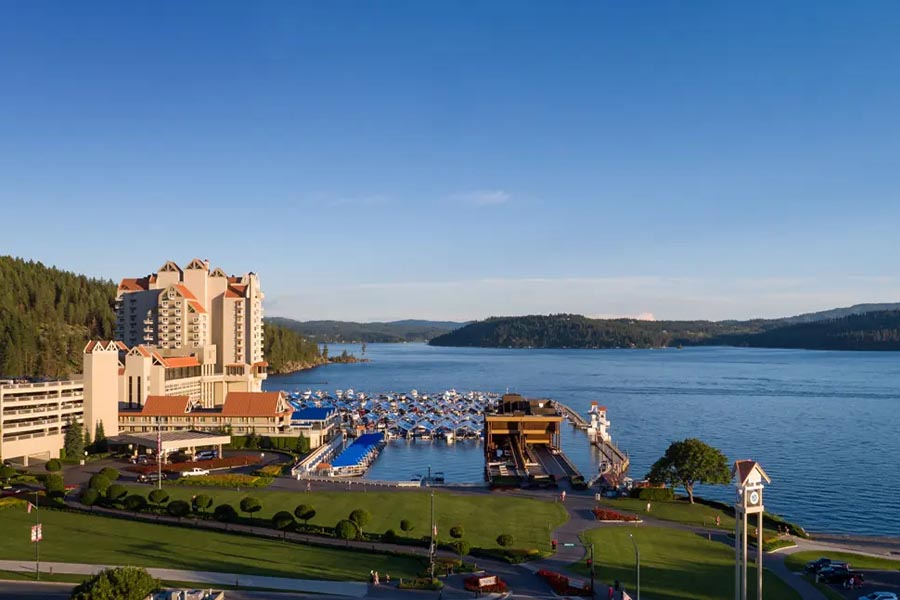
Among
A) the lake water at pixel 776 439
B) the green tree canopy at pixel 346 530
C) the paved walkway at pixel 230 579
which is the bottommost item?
the lake water at pixel 776 439

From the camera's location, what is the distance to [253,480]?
60.9 metres

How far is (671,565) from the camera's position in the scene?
129 feet

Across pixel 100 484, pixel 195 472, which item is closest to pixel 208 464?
pixel 195 472

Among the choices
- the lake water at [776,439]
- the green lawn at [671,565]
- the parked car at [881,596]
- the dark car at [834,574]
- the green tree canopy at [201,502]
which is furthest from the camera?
the lake water at [776,439]

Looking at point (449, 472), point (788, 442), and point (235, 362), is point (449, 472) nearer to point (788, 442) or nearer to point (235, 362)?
point (788, 442)

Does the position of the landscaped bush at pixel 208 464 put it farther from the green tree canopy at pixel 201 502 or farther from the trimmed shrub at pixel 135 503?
the green tree canopy at pixel 201 502

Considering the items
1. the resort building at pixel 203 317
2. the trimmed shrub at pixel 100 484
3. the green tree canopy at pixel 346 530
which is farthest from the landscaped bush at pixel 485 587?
the resort building at pixel 203 317

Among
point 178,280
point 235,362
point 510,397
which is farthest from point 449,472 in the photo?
point 178,280

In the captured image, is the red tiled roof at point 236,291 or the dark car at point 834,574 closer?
the dark car at point 834,574

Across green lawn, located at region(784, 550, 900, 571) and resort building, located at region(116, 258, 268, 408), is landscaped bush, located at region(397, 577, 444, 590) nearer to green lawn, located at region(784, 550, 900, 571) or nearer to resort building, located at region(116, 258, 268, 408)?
green lawn, located at region(784, 550, 900, 571)

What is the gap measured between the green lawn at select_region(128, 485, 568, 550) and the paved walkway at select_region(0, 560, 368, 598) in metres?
10.3

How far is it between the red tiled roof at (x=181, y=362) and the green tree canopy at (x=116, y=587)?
71.6 meters

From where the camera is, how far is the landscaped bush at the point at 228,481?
197ft

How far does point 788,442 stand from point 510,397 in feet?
115
